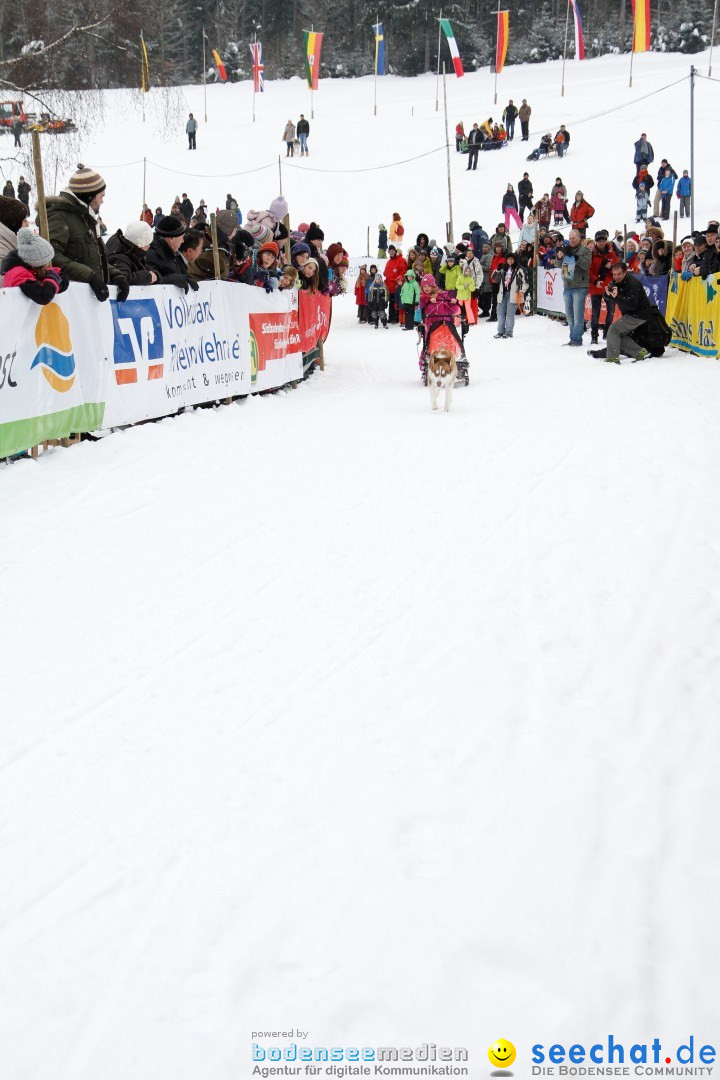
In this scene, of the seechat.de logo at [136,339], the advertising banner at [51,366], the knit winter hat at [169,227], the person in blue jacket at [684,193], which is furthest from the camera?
the person in blue jacket at [684,193]

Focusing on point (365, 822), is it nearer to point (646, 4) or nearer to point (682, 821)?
point (682, 821)

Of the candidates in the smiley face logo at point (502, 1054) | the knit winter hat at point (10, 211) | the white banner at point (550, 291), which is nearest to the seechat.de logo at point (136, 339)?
the knit winter hat at point (10, 211)

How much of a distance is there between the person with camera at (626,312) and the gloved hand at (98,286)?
24.6 feet

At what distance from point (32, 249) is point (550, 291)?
1438cm

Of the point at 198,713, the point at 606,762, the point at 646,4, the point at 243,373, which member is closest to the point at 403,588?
the point at 198,713

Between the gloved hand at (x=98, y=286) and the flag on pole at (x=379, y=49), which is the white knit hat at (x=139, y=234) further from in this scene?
the flag on pole at (x=379, y=49)

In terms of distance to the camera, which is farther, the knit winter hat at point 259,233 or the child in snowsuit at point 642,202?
the child in snowsuit at point 642,202

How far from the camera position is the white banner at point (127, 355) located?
6.61 m

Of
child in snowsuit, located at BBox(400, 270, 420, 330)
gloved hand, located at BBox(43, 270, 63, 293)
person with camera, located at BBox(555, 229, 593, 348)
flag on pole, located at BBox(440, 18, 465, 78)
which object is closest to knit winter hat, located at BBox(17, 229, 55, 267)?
gloved hand, located at BBox(43, 270, 63, 293)

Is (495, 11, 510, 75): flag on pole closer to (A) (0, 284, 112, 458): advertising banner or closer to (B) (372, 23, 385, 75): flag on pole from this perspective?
(B) (372, 23, 385, 75): flag on pole

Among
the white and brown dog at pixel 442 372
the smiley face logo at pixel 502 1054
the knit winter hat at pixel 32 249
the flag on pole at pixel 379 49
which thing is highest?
the flag on pole at pixel 379 49

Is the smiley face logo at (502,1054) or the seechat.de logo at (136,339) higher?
the seechat.de logo at (136,339)

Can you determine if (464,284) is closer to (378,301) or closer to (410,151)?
(378,301)

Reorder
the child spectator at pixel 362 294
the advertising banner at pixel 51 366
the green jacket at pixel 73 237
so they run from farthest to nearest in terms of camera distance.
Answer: the child spectator at pixel 362 294
the green jacket at pixel 73 237
the advertising banner at pixel 51 366
